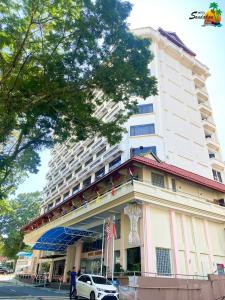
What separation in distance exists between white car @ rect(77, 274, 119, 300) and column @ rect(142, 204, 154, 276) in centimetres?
402

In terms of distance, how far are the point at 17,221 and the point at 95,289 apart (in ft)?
156

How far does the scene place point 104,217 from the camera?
80.0 ft

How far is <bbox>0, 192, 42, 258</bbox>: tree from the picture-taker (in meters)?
55.2

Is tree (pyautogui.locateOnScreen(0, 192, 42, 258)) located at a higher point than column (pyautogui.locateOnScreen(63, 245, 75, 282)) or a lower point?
higher

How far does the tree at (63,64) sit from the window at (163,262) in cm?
1202

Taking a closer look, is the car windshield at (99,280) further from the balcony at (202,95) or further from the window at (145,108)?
the balcony at (202,95)

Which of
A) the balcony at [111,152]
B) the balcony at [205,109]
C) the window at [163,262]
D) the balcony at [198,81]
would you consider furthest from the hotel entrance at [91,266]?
the balcony at [198,81]

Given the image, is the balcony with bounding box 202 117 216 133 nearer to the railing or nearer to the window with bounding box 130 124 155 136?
the window with bounding box 130 124 155 136

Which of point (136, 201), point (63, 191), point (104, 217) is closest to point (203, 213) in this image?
point (136, 201)

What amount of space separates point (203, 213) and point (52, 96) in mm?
18608

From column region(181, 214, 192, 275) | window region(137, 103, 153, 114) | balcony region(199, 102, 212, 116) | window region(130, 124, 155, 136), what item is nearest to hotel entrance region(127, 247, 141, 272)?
column region(181, 214, 192, 275)

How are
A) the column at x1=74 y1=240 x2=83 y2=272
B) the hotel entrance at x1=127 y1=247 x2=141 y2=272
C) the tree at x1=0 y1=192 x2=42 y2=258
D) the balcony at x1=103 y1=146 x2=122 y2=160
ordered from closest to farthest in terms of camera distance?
the hotel entrance at x1=127 y1=247 x2=141 y2=272 → the column at x1=74 y1=240 x2=83 y2=272 → the balcony at x1=103 y1=146 x2=122 y2=160 → the tree at x1=0 y1=192 x2=42 y2=258

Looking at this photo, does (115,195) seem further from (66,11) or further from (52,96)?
(66,11)

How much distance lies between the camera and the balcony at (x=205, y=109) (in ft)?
135
